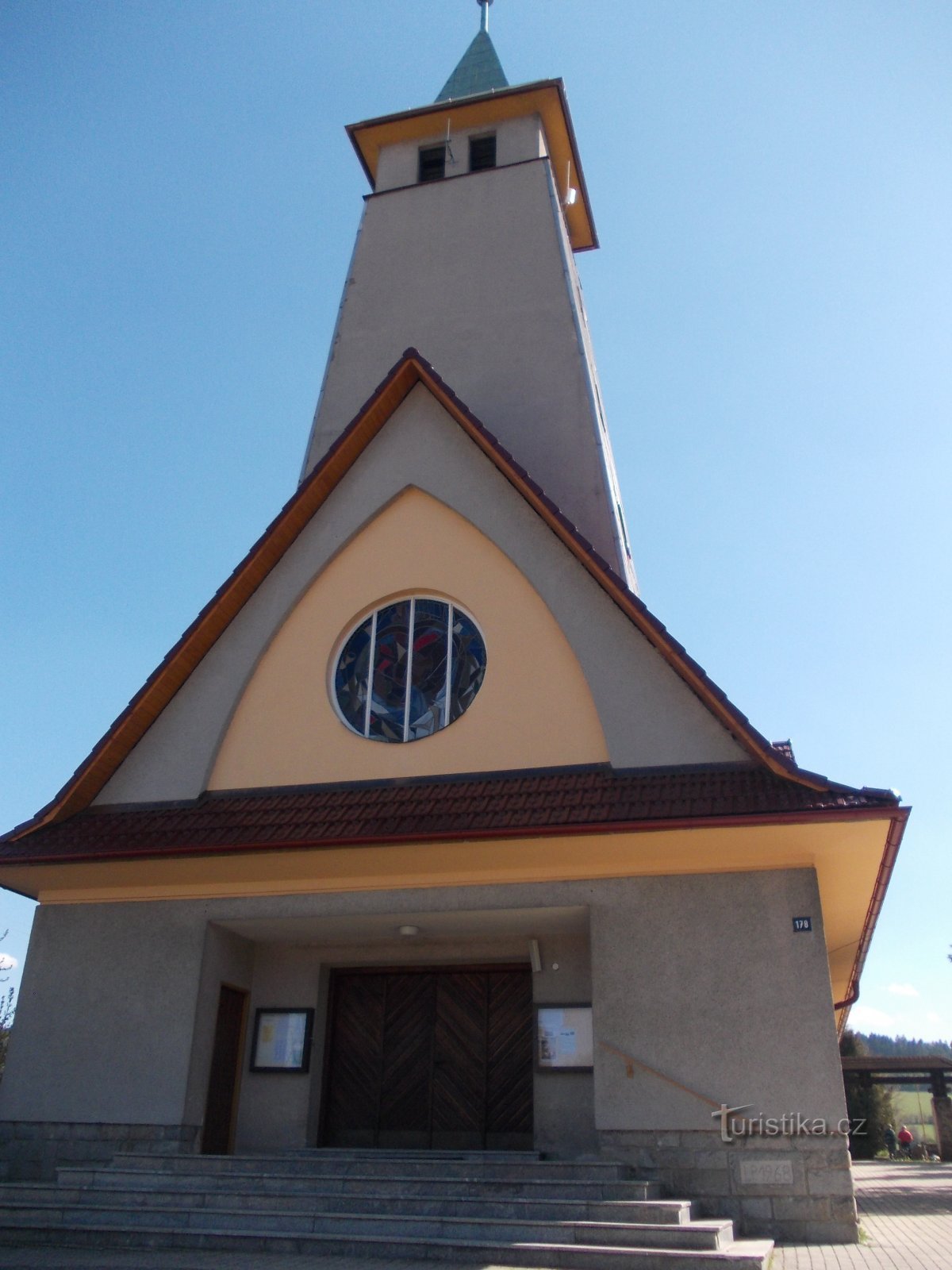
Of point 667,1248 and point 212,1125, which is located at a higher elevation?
point 212,1125

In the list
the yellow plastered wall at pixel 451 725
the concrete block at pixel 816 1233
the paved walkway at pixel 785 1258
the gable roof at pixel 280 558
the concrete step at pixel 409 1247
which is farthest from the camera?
the yellow plastered wall at pixel 451 725

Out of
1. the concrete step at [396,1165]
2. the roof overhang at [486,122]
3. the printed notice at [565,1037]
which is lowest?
the concrete step at [396,1165]

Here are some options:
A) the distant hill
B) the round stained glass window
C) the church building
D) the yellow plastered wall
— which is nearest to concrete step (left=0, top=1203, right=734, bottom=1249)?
the church building

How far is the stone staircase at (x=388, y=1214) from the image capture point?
6742 millimetres

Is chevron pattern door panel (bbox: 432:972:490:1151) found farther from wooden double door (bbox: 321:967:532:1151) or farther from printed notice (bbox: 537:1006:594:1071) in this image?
printed notice (bbox: 537:1006:594:1071)

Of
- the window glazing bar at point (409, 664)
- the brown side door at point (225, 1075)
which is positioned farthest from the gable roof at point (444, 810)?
the brown side door at point (225, 1075)

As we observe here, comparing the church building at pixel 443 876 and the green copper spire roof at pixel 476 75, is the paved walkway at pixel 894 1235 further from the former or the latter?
the green copper spire roof at pixel 476 75

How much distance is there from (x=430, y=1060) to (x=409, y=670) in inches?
165

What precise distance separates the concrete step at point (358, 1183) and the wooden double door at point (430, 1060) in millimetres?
2332

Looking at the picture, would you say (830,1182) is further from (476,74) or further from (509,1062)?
(476,74)

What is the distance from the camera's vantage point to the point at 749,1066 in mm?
8672

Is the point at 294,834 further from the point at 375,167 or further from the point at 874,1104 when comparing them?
the point at 874,1104

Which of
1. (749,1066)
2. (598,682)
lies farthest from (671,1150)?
(598,682)

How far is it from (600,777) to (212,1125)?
5293 millimetres
